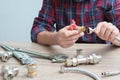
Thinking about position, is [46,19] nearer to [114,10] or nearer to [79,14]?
[79,14]

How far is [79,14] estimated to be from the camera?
3.52 feet

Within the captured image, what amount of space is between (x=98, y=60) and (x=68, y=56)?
10 cm

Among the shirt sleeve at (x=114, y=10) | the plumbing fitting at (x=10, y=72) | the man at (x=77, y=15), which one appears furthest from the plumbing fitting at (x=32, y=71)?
the shirt sleeve at (x=114, y=10)

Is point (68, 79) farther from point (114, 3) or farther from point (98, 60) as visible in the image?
point (114, 3)

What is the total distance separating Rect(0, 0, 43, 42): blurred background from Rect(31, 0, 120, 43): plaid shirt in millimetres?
770

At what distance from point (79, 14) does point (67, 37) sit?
0.24 metres

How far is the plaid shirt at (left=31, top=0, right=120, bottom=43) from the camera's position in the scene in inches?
41.8

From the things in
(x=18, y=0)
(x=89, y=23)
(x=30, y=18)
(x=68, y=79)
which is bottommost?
(x=68, y=79)

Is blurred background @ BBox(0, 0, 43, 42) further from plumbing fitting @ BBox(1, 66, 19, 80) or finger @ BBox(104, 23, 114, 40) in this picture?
plumbing fitting @ BBox(1, 66, 19, 80)

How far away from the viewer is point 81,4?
106cm

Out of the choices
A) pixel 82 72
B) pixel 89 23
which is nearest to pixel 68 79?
pixel 82 72

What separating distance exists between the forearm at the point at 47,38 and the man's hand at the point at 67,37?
0.04 m

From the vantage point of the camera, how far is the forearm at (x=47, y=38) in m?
0.94

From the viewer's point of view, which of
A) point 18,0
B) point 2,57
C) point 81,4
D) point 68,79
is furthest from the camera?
point 18,0
